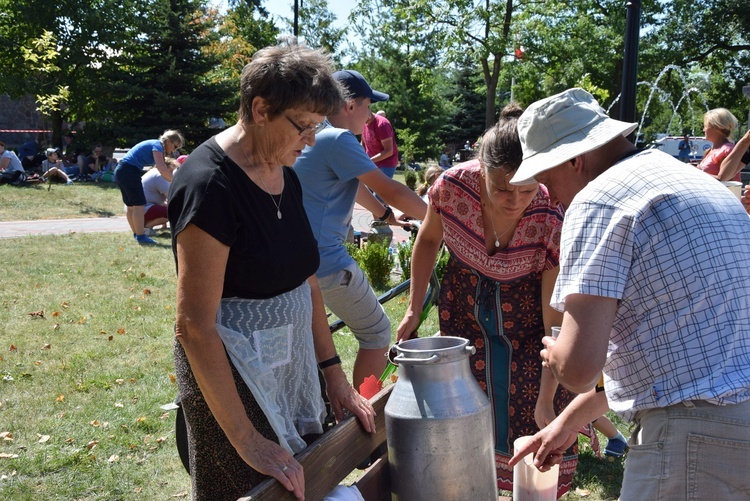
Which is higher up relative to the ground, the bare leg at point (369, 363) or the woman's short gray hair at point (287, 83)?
the woman's short gray hair at point (287, 83)

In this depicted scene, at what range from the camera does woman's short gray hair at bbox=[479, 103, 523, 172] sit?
2.65 meters

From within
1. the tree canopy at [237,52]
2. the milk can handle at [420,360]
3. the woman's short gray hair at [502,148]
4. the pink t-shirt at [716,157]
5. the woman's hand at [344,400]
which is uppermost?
the tree canopy at [237,52]

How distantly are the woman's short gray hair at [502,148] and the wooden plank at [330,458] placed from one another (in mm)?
1001

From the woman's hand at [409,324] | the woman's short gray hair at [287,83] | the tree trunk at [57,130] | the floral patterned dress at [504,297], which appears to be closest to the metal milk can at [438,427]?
the woman's short gray hair at [287,83]

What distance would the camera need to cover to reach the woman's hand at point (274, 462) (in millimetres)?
1865

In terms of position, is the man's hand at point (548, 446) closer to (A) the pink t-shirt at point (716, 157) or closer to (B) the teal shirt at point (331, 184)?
(B) the teal shirt at point (331, 184)

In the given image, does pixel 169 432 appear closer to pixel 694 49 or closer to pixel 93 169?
pixel 93 169

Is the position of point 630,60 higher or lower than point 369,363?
higher

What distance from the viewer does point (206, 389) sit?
6.32ft

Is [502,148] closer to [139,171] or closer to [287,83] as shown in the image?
[287,83]

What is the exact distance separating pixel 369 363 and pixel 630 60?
3401 mm

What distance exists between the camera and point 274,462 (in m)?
1.92

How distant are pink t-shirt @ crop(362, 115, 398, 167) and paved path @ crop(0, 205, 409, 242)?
8.95 ft

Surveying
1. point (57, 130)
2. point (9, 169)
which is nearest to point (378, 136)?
point (9, 169)
